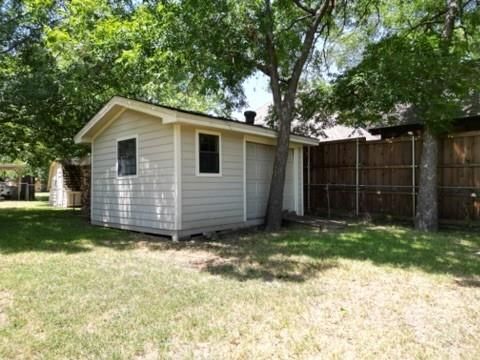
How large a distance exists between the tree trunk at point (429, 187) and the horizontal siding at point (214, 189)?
4.19m

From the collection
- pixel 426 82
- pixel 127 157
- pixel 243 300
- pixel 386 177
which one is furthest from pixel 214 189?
pixel 426 82

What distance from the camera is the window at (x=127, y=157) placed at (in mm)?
8039

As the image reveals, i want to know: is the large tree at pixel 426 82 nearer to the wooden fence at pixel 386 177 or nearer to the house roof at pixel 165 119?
the wooden fence at pixel 386 177

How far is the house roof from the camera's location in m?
6.69

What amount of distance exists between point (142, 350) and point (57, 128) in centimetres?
1069

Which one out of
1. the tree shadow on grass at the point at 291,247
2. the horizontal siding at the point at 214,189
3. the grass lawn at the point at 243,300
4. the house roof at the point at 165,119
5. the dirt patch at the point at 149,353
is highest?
the house roof at the point at 165,119

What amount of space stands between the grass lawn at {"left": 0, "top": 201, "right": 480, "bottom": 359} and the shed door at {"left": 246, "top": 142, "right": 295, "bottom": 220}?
248 cm

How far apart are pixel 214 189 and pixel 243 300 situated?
427 cm

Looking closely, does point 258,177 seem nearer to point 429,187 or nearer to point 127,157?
point 127,157

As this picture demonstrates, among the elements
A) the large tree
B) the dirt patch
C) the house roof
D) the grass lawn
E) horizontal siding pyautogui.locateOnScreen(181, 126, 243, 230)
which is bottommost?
the dirt patch

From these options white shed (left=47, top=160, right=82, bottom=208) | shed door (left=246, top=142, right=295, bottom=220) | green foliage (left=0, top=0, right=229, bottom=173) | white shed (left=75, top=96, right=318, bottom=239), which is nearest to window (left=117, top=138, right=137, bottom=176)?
white shed (left=75, top=96, right=318, bottom=239)

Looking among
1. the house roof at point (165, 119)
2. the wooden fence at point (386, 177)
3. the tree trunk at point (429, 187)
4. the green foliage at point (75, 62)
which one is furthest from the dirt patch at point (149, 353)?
the wooden fence at point (386, 177)

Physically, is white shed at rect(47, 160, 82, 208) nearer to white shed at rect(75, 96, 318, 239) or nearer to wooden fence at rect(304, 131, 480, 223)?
white shed at rect(75, 96, 318, 239)

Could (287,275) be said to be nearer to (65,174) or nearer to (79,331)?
(79,331)
